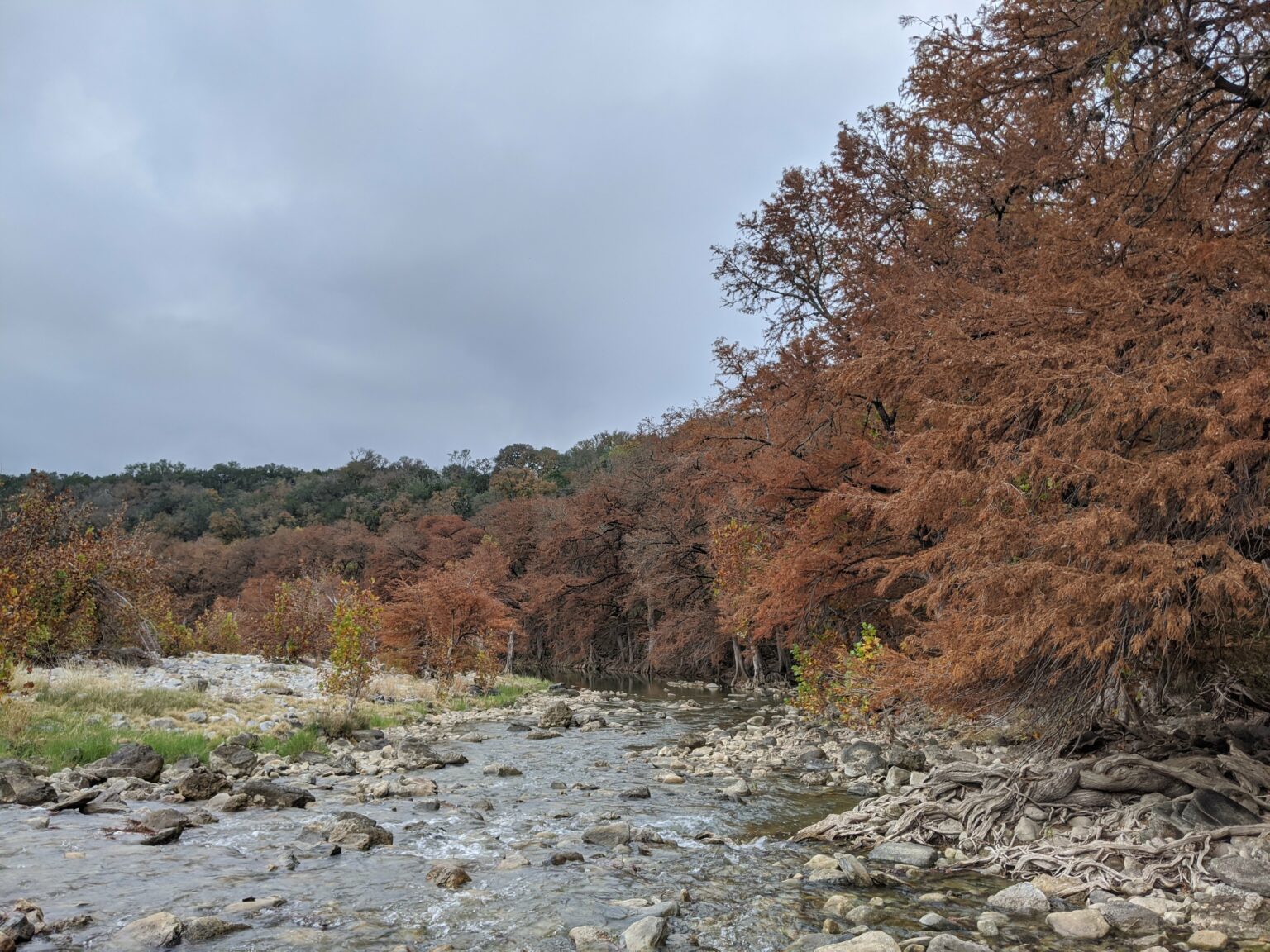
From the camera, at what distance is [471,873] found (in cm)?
655

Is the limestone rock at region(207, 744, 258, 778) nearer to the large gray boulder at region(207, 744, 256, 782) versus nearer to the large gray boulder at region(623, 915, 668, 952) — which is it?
the large gray boulder at region(207, 744, 256, 782)

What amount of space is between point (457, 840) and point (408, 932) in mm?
2665

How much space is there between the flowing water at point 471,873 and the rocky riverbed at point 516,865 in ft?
0.09

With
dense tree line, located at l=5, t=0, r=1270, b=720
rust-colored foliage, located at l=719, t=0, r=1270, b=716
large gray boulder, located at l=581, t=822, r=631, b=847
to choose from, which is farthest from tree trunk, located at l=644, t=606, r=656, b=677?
rust-colored foliage, located at l=719, t=0, r=1270, b=716

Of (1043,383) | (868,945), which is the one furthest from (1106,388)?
(868,945)

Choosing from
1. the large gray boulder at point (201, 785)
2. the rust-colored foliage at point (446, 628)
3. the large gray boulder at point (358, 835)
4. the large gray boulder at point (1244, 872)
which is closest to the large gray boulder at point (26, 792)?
the large gray boulder at point (201, 785)

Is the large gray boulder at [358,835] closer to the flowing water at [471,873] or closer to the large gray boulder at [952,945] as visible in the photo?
the flowing water at [471,873]

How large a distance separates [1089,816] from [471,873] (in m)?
5.70

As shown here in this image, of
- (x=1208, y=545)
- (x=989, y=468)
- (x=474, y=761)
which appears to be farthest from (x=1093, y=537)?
(x=474, y=761)

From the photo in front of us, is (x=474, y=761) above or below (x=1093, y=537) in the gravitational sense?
below

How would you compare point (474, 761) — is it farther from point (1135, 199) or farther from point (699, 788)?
point (1135, 199)

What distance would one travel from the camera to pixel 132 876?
6152mm

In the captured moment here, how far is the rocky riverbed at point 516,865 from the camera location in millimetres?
5043

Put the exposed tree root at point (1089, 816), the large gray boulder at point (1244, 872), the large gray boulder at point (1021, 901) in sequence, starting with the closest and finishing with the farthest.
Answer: the large gray boulder at point (1244, 872) → the large gray boulder at point (1021, 901) → the exposed tree root at point (1089, 816)
